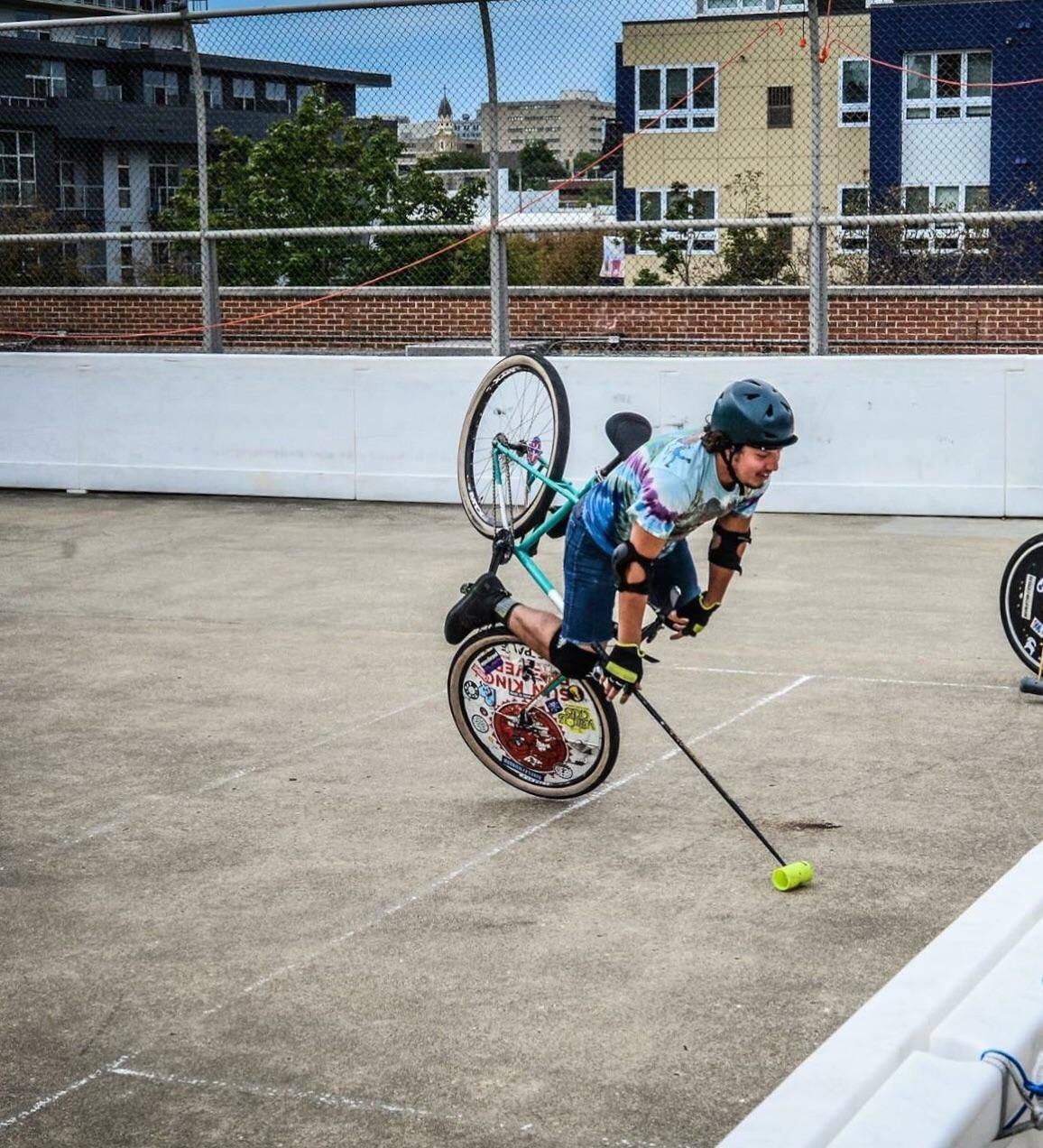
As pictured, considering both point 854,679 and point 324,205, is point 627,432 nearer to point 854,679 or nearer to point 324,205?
point 854,679

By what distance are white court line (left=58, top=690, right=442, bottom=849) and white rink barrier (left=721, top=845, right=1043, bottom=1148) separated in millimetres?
3648

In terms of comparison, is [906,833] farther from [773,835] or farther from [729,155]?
[729,155]

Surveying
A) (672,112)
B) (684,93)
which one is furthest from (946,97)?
(672,112)

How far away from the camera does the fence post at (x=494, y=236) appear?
13.7 metres

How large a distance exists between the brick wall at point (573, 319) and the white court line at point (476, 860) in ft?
22.0

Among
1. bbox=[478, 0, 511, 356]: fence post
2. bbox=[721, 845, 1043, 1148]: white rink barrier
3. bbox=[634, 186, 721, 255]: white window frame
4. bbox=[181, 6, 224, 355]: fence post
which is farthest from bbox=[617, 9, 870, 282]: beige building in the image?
bbox=[721, 845, 1043, 1148]: white rink barrier

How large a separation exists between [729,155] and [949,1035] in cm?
1144

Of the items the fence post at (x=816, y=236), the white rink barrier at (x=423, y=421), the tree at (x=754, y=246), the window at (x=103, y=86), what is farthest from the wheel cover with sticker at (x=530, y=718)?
the window at (x=103, y=86)

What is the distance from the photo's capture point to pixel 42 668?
9031 mm

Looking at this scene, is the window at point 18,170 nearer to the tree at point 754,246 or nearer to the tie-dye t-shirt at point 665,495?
the tree at point 754,246

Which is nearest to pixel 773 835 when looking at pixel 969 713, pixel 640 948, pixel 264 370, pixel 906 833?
pixel 906 833

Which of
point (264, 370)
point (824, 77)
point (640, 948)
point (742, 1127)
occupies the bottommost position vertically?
point (640, 948)

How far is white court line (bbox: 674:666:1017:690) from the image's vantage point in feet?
27.4

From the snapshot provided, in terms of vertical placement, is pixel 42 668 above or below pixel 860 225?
below
